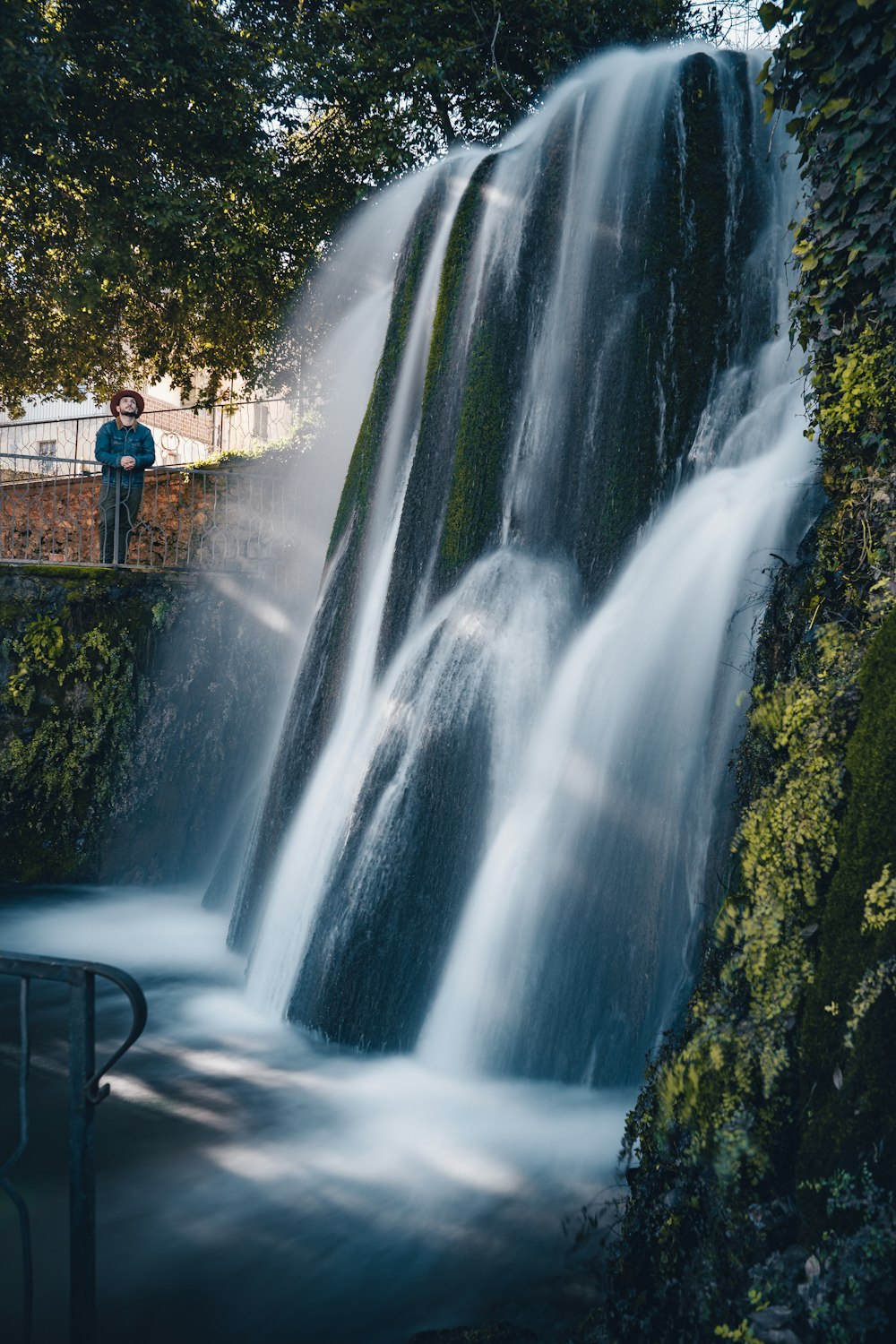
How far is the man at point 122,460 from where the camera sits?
412 inches

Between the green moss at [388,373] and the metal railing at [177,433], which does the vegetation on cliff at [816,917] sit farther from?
the metal railing at [177,433]

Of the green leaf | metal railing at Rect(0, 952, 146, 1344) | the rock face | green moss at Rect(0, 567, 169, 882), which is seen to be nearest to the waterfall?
the green leaf

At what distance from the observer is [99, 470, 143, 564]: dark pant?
10758 millimetres

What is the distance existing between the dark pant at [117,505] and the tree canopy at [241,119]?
2796mm

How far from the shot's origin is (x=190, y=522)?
432 inches

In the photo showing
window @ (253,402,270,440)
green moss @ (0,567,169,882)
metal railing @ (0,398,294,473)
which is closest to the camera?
green moss @ (0,567,169,882)

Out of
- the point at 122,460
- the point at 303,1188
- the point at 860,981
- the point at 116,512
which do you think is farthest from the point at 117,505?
the point at 860,981

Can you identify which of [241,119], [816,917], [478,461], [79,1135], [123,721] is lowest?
[79,1135]

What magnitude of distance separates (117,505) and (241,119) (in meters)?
5.48

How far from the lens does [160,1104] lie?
4.84 m

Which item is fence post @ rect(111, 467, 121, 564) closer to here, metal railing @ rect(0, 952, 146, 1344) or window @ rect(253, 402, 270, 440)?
metal railing @ rect(0, 952, 146, 1344)

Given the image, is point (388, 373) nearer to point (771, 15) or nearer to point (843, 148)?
point (771, 15)

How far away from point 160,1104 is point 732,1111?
10.1 ft

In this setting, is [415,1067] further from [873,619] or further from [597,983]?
[873,619]
